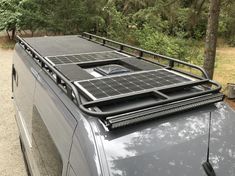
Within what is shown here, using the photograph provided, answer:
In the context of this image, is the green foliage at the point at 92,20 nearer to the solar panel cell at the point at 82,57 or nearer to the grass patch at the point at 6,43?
the grass patch at the point at 6,43

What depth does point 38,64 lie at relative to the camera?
12.5 feet

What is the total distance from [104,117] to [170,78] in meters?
1.16

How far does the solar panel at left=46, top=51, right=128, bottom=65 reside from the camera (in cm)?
374

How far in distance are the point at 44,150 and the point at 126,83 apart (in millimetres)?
1075

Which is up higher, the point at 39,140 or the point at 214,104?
the point at 214,104

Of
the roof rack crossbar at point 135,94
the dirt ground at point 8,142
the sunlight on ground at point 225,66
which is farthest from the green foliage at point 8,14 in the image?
the roof rack crossbar at point 135,94

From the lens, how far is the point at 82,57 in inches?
155

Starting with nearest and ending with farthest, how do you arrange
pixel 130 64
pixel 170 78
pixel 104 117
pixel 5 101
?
pixel 104 117
pixel 170 78
pixel 130 64
pixel 5 101

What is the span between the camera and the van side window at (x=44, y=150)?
2608mm

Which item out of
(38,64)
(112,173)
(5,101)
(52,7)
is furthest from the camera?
(52,7)

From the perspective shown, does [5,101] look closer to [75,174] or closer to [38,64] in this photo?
[38,64]

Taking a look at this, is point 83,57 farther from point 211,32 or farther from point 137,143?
point 211,32

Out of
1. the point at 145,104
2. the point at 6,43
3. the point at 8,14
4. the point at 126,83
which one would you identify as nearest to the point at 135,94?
the point at 145,104

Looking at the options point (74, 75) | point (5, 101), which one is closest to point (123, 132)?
point (74, 75)
